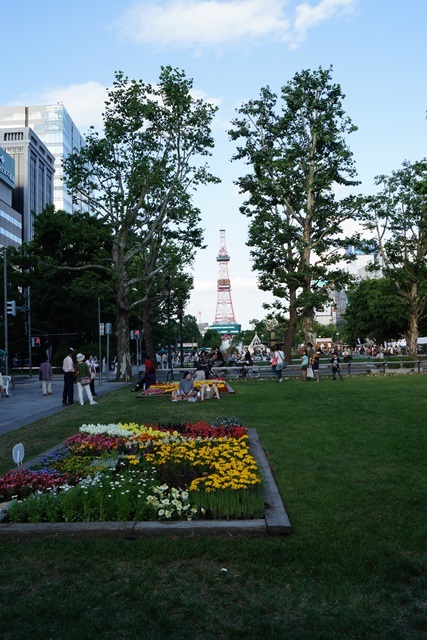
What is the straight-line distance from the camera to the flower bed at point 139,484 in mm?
6012

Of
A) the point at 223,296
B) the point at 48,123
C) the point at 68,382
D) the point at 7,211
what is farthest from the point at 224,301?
the point at 68,382

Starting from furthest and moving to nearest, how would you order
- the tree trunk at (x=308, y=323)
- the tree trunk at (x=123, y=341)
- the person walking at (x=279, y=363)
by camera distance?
1. the tree trunk at (x=123, y=341)
2. the tree trunk at (x=308, y=323)
3. the person walking at (x=279, y=363)

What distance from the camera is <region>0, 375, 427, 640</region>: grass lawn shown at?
3.86 metres

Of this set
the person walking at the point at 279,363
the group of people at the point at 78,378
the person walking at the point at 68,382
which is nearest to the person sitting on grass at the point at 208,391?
the group of people at the point at 78,378

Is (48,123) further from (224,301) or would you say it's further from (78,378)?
(78,378)

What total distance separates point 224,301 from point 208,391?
175m

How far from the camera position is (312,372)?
27.7 m

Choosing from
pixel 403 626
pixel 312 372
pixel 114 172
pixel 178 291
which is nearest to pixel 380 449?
pixel 403 626

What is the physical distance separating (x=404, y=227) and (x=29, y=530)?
36.0m

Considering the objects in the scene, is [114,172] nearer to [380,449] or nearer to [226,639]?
[380,449]

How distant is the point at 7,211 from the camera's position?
281 feet

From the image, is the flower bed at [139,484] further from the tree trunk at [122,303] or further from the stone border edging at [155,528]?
the tree trunk at [122,303]

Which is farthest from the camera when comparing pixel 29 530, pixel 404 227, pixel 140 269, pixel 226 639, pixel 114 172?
pixel 140 269

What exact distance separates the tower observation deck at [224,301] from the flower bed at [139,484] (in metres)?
183
